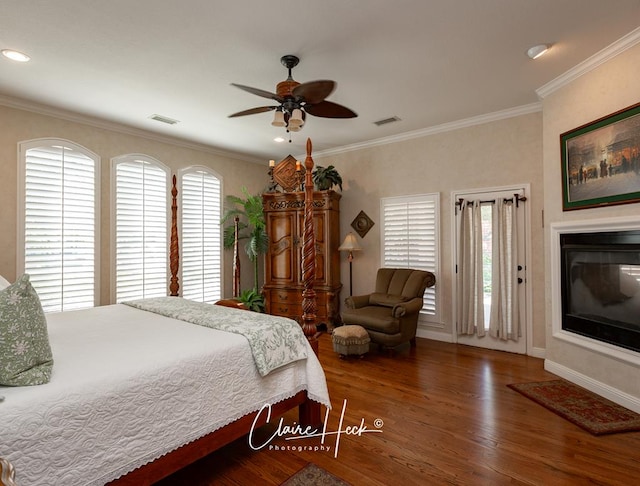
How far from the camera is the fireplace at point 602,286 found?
2850mm

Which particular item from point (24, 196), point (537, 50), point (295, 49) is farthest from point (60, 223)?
point (537, 50)

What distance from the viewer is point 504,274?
4.25 metres

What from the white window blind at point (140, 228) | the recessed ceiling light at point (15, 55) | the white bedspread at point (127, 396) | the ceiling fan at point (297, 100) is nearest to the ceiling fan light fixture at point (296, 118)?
the ceiling fan at point (297, 100)

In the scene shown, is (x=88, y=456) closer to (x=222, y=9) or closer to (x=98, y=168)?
(x=222, y=9)

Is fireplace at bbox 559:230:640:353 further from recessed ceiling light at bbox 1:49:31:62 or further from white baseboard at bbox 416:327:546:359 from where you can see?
recessed ceiling light at bbox 1:49:31:62

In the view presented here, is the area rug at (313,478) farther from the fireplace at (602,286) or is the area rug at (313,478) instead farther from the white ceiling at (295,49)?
the white ceiling at (295,49)

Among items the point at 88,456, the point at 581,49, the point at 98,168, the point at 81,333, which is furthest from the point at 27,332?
the point at 581,49

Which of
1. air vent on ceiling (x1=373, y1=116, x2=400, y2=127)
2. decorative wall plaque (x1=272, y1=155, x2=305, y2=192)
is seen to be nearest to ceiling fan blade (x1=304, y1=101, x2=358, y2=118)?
decorative wall plaque (x1=272, y1=155, x2=305, y2=192)

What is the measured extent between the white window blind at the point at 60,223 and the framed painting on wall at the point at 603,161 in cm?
522

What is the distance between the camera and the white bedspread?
51.8 inches

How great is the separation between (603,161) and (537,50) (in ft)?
3.71

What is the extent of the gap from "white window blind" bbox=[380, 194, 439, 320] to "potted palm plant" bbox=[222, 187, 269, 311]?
195 centimetres

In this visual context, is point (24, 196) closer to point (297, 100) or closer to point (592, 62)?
point (297, 100)

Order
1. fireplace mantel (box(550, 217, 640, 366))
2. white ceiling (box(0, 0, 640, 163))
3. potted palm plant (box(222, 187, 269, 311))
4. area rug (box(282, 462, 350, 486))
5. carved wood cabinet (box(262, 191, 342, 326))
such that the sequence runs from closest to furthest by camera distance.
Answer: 1. area rug (box(282, 462, 350, 486))
2. white ceiling (box(0, 0, 640, 163))
3. fireplace mantel (box(550, 217, 640, 366))
4. carved wood cabinet (box(262, 191, 342, 326))
5. potted palm plant (box(222, 187, 269, 311))
